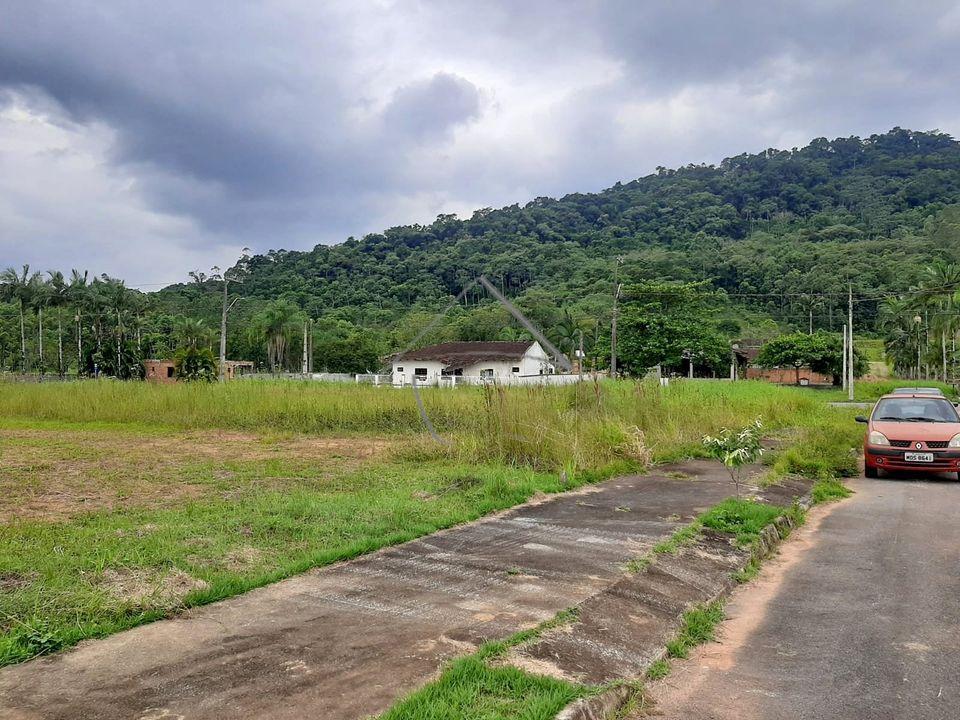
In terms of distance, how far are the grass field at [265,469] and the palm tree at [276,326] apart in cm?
3257

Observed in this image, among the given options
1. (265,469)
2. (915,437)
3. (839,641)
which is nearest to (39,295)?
(265,469)

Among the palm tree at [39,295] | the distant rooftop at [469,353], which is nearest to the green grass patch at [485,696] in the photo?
the distant rooftop at [469,353]

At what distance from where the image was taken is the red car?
959cm

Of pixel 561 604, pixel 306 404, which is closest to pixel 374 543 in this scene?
pixel 561 604

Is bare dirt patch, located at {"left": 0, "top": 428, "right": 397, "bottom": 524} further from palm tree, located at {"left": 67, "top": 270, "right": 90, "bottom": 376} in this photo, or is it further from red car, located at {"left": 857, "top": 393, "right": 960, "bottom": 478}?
A: palm tree, located at {"left": 67, "top": 270, "right": 90, "bottom": 376}

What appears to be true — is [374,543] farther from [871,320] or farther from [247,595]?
Result: [871,320]

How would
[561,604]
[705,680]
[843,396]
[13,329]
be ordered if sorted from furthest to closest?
[13,329], [843,396], [561,604], [705,680]

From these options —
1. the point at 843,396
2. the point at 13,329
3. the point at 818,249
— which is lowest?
the point at 843,396

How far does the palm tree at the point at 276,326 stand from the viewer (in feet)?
177

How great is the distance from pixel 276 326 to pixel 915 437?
166 ft

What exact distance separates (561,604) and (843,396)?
119 feet

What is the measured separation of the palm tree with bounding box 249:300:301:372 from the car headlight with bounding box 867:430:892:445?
49186 mm

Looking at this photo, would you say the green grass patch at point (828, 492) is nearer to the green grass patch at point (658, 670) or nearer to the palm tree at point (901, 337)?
the green grass patch at point (658, 670)

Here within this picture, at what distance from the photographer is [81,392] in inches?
861
